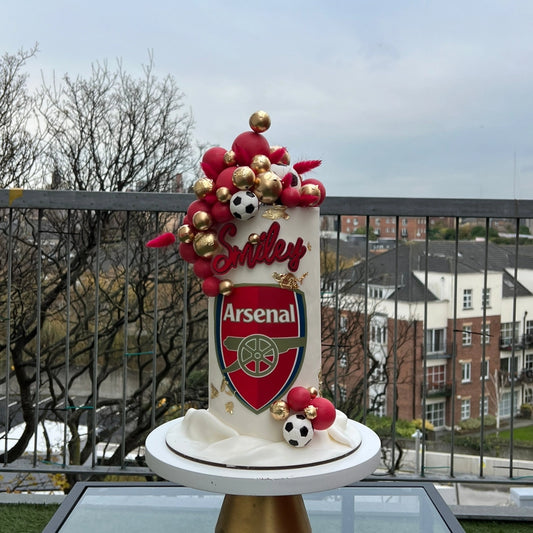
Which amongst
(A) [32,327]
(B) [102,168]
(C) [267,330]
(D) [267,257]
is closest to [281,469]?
(C) [267,330]

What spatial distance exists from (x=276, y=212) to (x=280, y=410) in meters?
0.60

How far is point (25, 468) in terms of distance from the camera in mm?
3105

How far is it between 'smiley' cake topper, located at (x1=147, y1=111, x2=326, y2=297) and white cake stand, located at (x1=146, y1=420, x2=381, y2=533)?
1.71ft

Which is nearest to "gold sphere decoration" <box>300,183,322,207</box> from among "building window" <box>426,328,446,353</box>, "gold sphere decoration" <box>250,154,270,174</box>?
"gold sphere decoration" <box>250,154,270,174</box>

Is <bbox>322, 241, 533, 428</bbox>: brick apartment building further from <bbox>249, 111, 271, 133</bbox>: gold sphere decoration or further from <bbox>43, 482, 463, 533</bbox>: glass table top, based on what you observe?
<bbox>249, 111, 271, 133</bbox>: gold sphere decoration

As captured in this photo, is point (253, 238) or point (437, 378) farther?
point (437, 378)

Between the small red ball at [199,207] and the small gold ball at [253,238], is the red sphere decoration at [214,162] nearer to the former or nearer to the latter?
the small red ball at [199,207]

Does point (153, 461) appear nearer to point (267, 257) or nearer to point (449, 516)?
point (267, 257)

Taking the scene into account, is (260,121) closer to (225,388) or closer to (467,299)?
(225,388)

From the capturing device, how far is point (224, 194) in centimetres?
189

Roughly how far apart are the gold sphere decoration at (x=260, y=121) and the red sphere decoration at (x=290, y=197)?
221mm

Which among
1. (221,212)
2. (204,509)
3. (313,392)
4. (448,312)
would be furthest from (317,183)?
(448,312)

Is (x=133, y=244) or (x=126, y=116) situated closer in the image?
(x=133, y=244)

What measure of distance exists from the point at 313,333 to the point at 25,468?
6.32 ft
